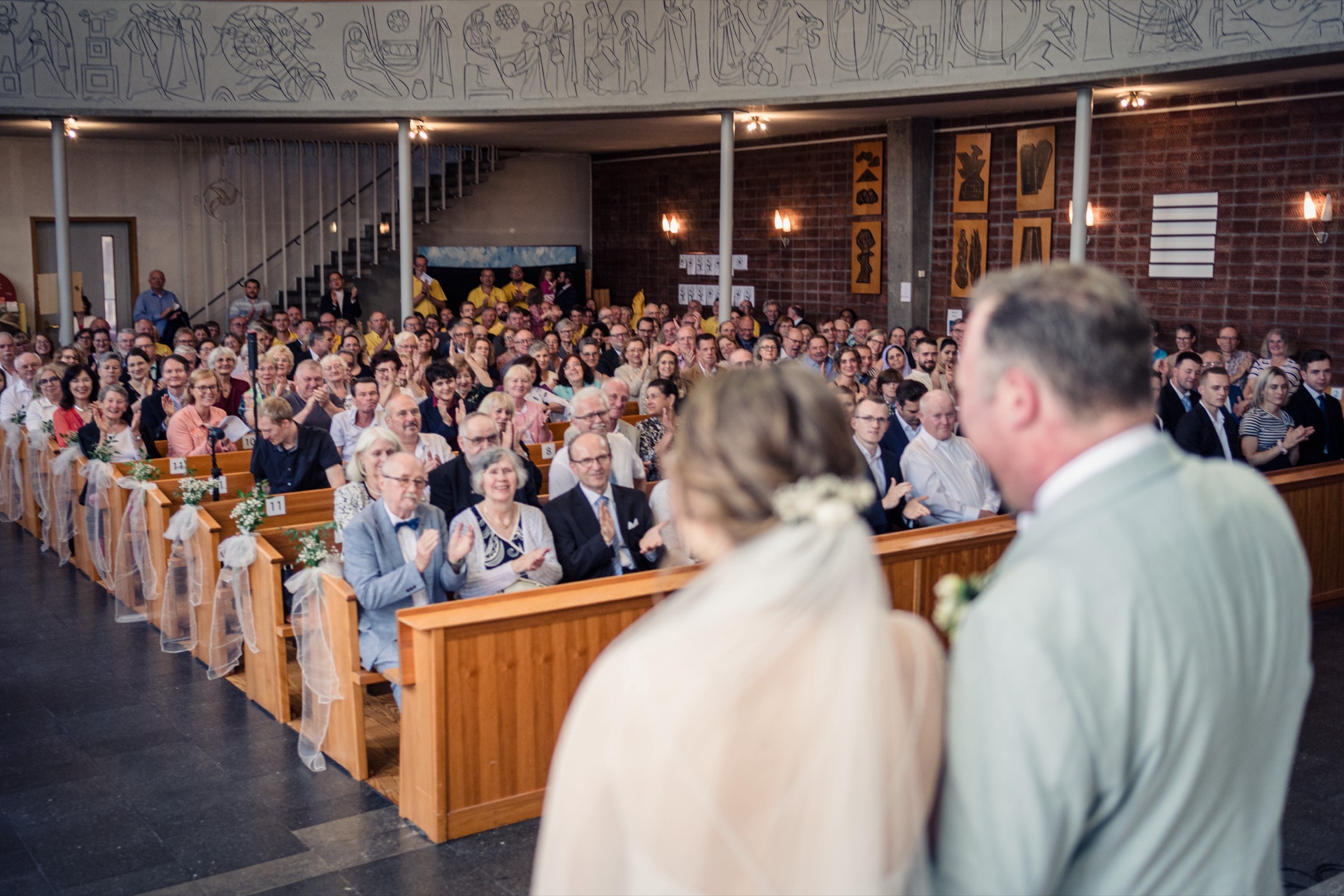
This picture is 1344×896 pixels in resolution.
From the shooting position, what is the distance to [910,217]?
548 inches

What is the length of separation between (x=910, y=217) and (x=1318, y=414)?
6.92 m

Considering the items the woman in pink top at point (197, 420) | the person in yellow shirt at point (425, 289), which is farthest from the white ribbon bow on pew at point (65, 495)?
the person in yellow shirt at point (425, 289)

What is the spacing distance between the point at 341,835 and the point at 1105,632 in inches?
140

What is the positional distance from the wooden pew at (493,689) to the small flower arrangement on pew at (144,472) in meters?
3.22

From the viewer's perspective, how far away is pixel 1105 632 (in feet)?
3.97

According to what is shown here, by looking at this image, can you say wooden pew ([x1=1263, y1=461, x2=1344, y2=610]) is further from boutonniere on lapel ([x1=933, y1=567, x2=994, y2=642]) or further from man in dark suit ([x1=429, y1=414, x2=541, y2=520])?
boutonniere on lapel ([x1=933, y1=567, x2=994, y2=642])

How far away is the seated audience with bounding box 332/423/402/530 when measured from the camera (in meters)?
5.24

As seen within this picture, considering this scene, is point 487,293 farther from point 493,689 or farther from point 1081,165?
point 493,689

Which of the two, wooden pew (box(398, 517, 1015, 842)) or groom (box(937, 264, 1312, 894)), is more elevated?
groom (box(937, 264, 1312, 894))

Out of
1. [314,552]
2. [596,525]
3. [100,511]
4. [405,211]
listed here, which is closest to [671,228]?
[405,211]

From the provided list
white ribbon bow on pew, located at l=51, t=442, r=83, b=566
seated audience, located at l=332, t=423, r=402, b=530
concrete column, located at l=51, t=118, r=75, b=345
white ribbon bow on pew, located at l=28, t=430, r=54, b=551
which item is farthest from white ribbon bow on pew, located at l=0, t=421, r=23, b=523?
seated audience, located at l=332, t=423, r=402, b=530

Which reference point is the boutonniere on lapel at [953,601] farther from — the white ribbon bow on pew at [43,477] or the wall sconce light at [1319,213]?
the wall sconce light at [1319,213]

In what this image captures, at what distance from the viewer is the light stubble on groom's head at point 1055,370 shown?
1292 mm

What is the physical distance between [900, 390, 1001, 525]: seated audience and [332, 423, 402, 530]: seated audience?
8.63 feet
